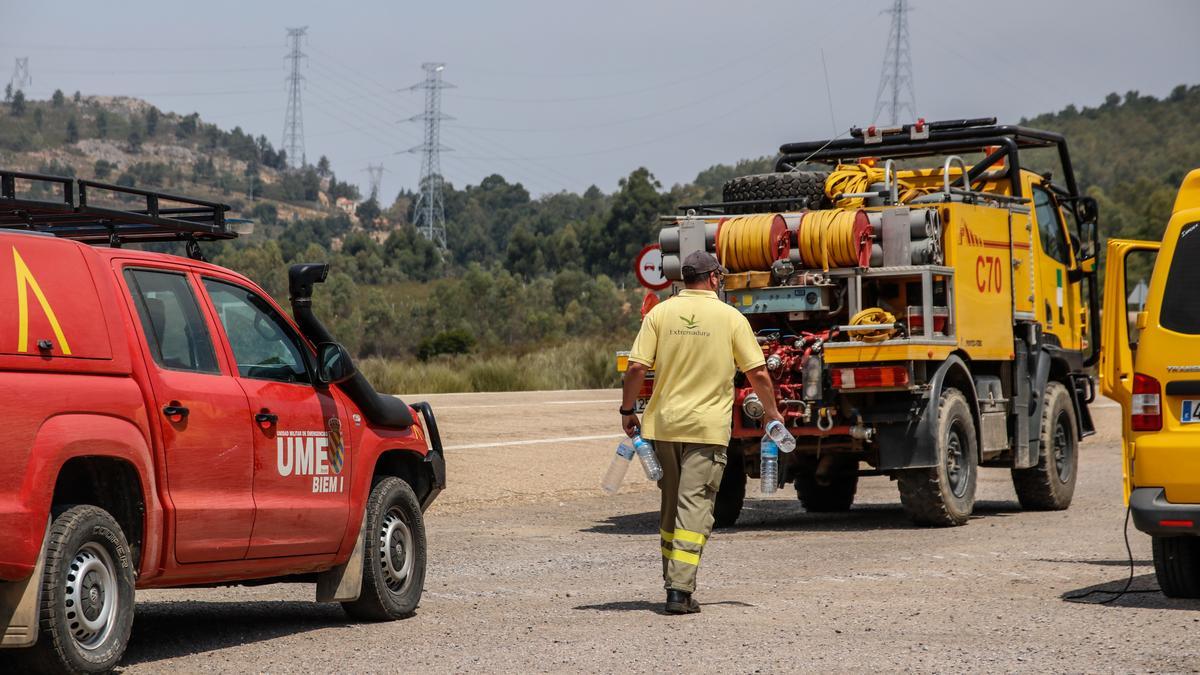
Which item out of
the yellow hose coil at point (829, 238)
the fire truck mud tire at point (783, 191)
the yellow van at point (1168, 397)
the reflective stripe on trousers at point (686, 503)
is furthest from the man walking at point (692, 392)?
the fire truck mud tire at point (783, 191)

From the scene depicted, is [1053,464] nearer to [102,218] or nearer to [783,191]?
[783,191]

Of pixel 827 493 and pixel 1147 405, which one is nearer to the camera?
pixel 1147 405

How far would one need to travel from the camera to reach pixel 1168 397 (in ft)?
30.9

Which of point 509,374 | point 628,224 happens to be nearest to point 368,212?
point 628,224

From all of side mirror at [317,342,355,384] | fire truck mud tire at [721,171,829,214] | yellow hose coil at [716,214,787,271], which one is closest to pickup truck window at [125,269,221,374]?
side mirror at [317,342,355,384]

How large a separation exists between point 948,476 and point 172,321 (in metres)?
8.49

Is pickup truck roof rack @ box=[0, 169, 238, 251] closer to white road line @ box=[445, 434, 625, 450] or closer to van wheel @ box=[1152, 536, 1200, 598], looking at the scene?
van wheel @ box=[1152, 536, 1200, 598]

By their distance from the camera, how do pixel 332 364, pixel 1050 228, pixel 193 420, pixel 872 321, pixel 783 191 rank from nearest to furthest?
pixel 193 420, pixel 332 364, pixel 872 321, pixel 783 191, pixel 1050 228

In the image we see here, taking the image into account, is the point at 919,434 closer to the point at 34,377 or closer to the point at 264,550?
the point at 264,550

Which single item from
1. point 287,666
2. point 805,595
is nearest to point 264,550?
point 287,666

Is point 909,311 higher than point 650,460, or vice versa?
point 909,311

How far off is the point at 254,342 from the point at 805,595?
368cm

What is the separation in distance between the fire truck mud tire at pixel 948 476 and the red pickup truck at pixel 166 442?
222 inches

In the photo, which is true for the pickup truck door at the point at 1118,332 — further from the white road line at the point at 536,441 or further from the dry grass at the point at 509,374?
the dry grass at the point at 509,374
